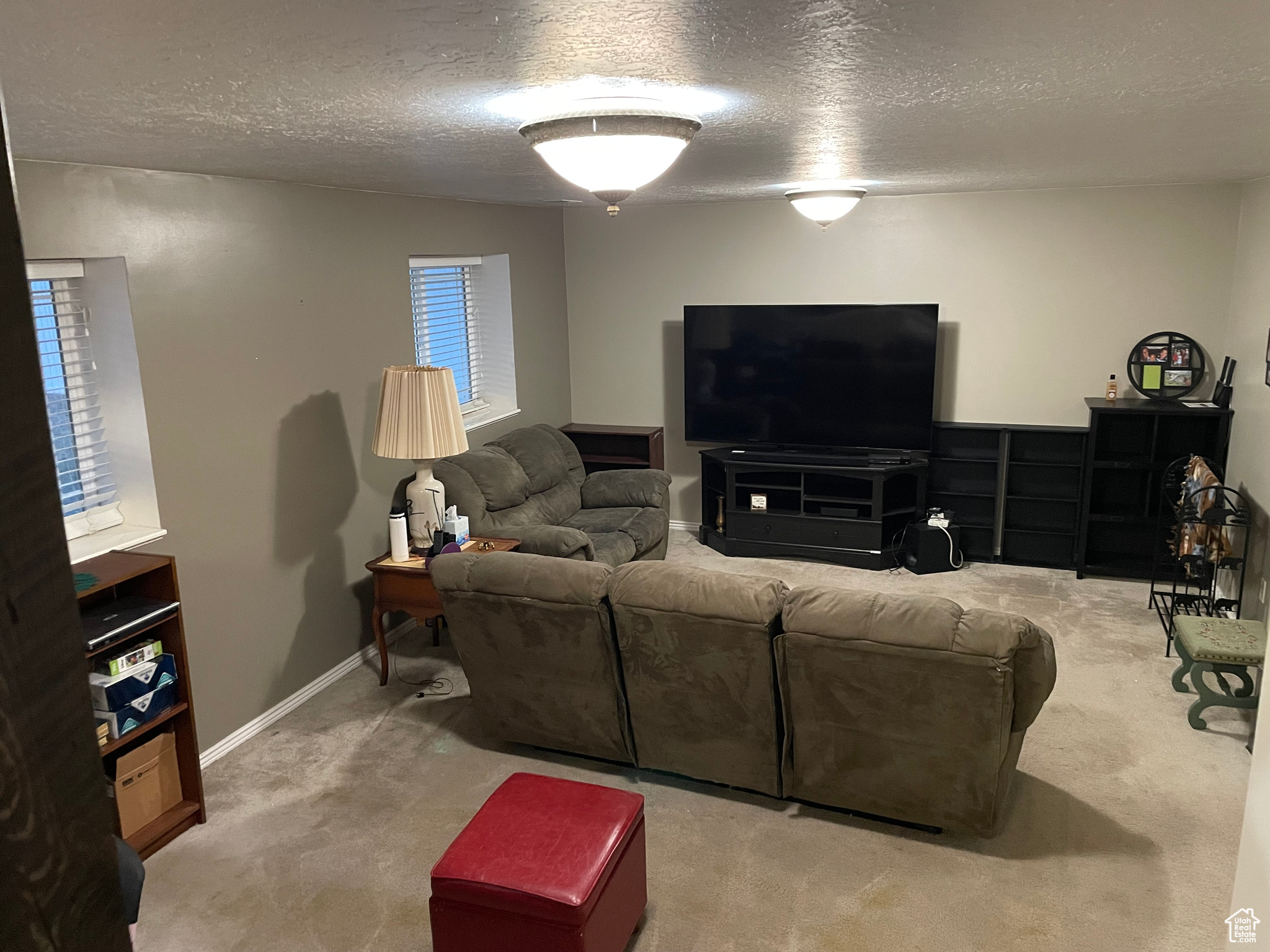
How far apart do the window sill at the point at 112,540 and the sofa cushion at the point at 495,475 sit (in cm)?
166

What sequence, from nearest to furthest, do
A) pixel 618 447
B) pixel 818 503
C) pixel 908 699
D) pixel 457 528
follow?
pixel 908 699 < pixel 457 528 < pixel 818 503 < pixel 618 447

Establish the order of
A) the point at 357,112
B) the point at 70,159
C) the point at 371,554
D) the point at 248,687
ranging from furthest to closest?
the point at 371,554
the point at 248,687
the point at 70,159
the point at 357,112

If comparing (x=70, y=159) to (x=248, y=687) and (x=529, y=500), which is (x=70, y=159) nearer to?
(x=248, y=687)

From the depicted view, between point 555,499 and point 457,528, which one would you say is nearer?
point 457,528

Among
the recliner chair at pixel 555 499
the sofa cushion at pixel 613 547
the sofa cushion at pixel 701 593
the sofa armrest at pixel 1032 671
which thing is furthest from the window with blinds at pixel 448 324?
the sofa armrest at pixel 1032 671

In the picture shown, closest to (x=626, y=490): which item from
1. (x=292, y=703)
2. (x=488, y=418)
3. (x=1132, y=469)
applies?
(x=488, y=418)

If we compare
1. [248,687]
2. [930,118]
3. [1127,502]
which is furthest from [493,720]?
[1127,502]

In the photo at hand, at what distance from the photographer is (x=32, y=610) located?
0.45 meters

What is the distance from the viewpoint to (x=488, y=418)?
19.7 feet

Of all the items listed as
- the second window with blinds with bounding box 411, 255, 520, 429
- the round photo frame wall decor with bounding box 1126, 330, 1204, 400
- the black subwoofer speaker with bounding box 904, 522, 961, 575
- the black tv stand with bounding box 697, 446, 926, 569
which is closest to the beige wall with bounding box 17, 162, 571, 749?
the second window with blinds with bounding box 411, 255, 520, 429

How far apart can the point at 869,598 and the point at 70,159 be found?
2868 millimetres

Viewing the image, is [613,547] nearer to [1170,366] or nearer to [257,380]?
[257,380]

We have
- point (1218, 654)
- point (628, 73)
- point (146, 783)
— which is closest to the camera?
point (628, 73)

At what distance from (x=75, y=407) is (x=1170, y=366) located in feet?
18.6
